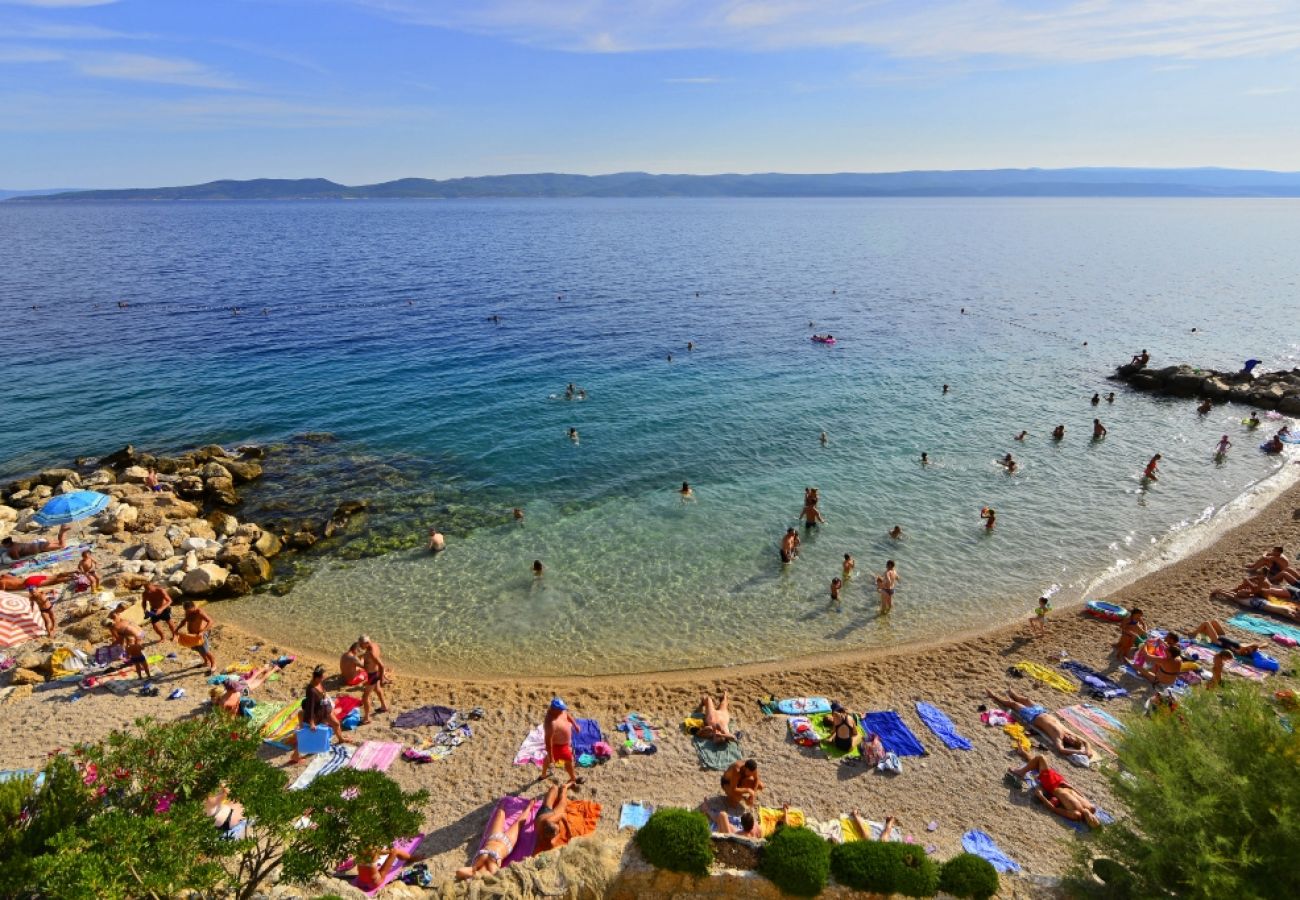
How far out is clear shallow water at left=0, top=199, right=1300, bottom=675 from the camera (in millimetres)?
21719

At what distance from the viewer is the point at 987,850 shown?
41.4 ft

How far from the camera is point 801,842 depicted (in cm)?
1041

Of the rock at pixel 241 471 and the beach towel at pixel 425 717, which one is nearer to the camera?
the beach towel at pixel 425 717

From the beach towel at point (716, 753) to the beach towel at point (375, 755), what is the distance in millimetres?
7228

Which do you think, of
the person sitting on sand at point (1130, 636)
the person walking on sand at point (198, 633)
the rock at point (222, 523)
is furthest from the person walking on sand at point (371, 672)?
the person sitting on sand at point (1130, 636)

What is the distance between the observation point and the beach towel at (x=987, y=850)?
12.2 m

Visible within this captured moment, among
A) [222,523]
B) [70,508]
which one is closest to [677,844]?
[222,523]

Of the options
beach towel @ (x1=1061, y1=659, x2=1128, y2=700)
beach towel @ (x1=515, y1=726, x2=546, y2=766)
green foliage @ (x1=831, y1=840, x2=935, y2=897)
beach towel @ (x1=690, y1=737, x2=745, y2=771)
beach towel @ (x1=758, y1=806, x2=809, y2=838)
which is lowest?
beach towel @ (x1=1061, y1=659, x2=1128, y2=700)

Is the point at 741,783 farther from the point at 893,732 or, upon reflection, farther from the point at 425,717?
the point at 425,717

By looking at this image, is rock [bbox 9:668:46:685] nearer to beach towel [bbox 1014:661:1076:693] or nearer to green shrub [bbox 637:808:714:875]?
green shrub [bbox 637:808:714:875]

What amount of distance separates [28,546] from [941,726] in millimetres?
31704

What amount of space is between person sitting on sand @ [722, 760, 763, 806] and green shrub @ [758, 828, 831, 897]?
2.90 metres

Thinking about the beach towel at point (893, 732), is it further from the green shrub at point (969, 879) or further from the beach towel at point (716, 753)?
the green shrub at point (969, 879)

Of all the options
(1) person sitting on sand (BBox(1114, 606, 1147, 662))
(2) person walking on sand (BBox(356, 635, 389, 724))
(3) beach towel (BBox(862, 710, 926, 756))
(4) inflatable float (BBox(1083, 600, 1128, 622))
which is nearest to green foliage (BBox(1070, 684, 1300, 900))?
(3) beach towel (BBox(862, 710, 926, 756))
